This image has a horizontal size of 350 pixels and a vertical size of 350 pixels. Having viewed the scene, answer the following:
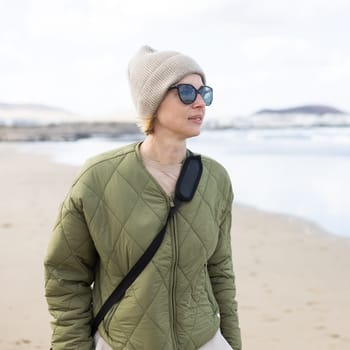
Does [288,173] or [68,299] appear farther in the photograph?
[288,173]

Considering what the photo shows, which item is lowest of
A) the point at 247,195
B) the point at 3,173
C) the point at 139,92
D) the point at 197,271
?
the point at 3,173

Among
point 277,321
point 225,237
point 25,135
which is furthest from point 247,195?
point 25,135

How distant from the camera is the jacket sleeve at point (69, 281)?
1.83m

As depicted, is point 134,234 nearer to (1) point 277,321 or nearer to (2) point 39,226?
(1) point 277,321

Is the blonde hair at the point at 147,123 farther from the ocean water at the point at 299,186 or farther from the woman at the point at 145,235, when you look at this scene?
the ocean water at the point at 299,186

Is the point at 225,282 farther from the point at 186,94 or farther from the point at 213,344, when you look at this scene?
the point at 186,94

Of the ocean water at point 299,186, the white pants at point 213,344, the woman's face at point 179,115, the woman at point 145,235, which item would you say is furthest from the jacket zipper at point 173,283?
the ocean water at point 299,186

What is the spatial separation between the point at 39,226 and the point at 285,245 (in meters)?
3.76

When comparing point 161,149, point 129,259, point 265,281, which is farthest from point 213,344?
point 265,281

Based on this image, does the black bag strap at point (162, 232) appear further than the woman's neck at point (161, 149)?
No

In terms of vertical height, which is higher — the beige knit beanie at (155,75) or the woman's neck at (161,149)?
the beige knit beanie at (155,75)

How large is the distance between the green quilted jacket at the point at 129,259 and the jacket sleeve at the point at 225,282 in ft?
0.41

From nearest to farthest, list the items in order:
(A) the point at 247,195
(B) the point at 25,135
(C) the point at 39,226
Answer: (C) the point at 39,226 → (A) the point at 247,195 → (B) the point at 25,135

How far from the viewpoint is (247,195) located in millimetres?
13070
